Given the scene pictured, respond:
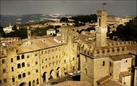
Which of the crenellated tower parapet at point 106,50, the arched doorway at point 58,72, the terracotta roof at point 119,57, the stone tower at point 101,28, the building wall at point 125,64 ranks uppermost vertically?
the stone tower at point 101,28

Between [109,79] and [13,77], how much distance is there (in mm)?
26128

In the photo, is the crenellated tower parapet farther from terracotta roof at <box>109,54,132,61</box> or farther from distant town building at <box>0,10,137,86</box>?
terracotta roof at <box>109,54,132,61</box>

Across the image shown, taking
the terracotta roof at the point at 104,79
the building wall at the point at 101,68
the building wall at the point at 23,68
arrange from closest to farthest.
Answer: the terracotta roof at the point at 104,79 < the building wall at the point at 101,68 < the building wall at the point at 23,68

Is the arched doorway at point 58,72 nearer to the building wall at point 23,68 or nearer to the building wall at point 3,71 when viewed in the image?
the building wall at point 23,68

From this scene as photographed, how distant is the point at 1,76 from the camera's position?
5066 cm

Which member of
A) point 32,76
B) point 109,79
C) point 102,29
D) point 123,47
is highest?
point 102,29

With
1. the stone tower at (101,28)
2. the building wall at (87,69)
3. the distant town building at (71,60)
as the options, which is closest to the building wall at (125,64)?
the distant town building at (71,60)

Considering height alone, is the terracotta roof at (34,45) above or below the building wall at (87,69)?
above

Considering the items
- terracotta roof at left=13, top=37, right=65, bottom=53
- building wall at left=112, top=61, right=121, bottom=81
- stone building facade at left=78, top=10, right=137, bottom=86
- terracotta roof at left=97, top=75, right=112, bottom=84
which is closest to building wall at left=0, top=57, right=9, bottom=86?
terracotta roof at left=13, top=37, right=65, bottom=53

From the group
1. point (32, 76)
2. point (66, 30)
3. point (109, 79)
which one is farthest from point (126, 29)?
point (109, 79)

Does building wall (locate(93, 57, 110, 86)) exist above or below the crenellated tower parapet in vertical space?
below

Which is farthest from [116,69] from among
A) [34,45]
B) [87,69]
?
[34,45]

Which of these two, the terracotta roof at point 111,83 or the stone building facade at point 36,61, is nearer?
the terracotta roof at point 111,83

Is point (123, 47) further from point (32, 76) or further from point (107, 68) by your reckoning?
point (32, 76)
